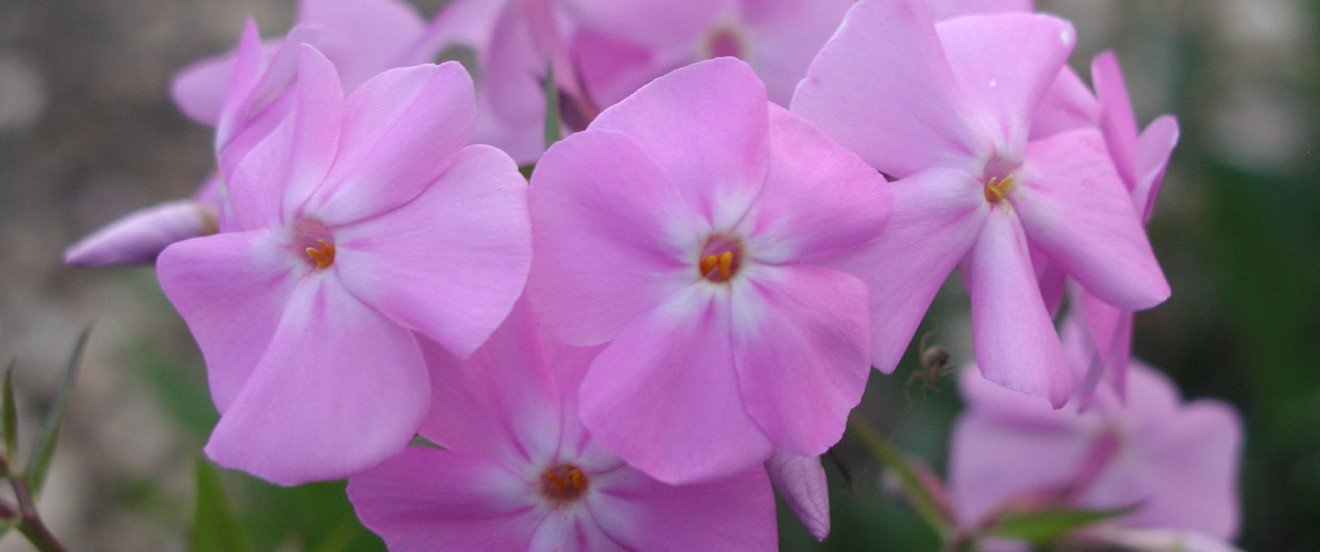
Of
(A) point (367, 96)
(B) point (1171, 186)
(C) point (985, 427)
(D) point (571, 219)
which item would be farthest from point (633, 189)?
(B) point (1171, 186)

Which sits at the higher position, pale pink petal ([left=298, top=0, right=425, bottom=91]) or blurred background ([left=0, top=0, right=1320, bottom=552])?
pale pink petal ([left=298, top=0, right=425, bottom=91])

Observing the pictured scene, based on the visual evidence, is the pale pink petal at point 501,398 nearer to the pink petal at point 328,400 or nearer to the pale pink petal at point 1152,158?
the pink petal at point 328,400

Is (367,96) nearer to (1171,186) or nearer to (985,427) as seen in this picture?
(985,427)

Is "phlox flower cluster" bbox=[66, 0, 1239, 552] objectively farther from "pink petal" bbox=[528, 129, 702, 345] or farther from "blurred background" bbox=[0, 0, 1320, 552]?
"blurred background" bbox=[0, 0, 1320, 552]

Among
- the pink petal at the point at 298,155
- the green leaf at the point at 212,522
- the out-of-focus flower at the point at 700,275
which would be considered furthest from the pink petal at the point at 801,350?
the green leaf at the point at 212,522

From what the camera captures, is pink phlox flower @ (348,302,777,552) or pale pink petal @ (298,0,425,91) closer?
pink phlox flower @ (348,302,777,552)

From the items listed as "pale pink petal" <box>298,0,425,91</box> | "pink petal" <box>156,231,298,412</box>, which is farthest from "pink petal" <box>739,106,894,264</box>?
"pale pink petal" <box>298,0,425,91</box>

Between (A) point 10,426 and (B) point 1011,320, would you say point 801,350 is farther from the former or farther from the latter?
(A) point 10,426
